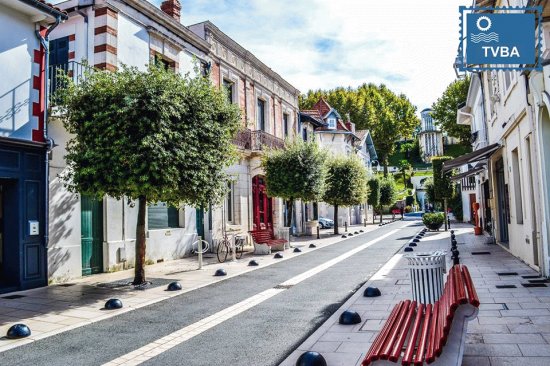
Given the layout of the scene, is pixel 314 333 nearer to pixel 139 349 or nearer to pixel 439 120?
pixel 139 349

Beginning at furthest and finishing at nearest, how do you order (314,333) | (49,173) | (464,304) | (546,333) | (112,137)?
1. (49,173)
2. (112,137)
3. (314,333)
4. (546,333)
5. (464,304)

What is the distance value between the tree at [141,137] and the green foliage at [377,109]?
1607 inches

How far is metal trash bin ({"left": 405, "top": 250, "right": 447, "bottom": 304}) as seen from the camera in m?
5.88

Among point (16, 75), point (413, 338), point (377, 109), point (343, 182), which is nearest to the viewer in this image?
point (413, 338)

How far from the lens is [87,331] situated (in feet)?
20.9

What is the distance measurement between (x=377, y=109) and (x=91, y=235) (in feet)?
156

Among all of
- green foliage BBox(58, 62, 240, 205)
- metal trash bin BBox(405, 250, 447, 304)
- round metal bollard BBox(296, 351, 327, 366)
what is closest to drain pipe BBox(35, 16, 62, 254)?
green foliage BBox(58, 62, 240, 205)

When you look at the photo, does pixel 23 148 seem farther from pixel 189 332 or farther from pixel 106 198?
pixel 189 332

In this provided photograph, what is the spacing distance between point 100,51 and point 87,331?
891 cm

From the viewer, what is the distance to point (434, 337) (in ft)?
11.0

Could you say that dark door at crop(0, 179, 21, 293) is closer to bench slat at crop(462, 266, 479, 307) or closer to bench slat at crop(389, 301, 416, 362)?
bench slat at crop(389, 301, 416, 362)

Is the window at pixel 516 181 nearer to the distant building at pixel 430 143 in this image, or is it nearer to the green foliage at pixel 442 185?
the green foliage at pixel 442 185

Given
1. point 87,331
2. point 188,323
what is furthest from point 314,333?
point 87,331

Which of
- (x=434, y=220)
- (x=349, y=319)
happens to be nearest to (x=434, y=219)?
(x=434, y=220)
